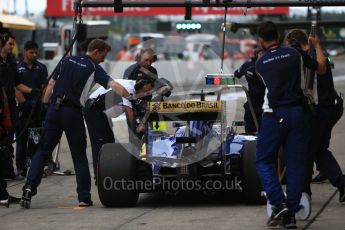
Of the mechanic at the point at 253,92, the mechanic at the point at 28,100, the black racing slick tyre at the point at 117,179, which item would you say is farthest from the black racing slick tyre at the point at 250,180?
the mechanic at the point at 28,100

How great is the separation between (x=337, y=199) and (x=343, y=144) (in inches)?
234

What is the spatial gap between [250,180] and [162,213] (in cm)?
101

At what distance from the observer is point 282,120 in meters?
9.05

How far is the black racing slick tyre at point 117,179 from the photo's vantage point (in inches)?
413

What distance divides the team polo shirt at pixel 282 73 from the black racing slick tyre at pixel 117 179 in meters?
2.06

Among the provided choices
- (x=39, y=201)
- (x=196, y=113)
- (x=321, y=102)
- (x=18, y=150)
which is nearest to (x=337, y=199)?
(x=321, y=102)

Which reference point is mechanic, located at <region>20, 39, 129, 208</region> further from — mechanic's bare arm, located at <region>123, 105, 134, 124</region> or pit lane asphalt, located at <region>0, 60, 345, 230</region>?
mechanic's bare arm, located at <region>123, 105, 134, 124</region>

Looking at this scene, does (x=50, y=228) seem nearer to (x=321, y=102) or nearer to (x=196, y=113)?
(x=196, y=113)

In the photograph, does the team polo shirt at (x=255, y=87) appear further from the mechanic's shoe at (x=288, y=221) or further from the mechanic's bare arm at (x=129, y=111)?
the mechanic's shoe at (x=288, y=221)

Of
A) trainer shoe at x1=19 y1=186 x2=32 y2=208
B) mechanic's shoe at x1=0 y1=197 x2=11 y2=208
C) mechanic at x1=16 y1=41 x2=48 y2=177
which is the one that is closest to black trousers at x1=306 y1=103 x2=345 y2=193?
trainer shoe at x1=19 y1=186 x2=32 y2=208

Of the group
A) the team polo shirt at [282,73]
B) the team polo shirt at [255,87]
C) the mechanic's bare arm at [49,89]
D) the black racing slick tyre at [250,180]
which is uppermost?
the team polo shirt at [282,73]

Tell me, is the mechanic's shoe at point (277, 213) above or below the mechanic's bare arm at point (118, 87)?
below

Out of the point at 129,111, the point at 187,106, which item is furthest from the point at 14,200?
the point at 187,106

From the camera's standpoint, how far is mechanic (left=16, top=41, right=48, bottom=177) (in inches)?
547
